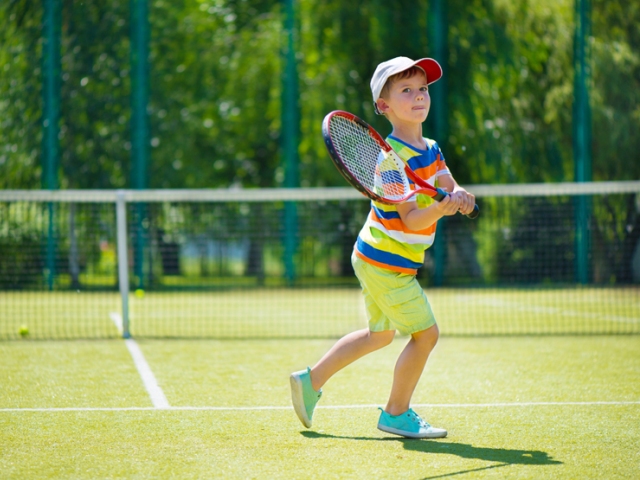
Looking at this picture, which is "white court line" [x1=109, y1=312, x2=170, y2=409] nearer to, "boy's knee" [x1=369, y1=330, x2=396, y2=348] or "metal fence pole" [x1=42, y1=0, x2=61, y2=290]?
"boy's knee" [x1=369, y1=330, x2=396, y2=348]

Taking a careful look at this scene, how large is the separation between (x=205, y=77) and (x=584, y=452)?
14.3m

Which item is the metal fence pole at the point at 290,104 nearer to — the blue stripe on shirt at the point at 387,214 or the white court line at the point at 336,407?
the white court line at the point at 336,407

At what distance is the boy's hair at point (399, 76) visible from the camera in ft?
14.7

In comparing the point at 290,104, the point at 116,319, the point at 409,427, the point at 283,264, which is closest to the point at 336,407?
the point at 409,427

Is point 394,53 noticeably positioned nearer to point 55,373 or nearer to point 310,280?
point 310,280

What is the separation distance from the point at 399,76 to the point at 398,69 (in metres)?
0.10

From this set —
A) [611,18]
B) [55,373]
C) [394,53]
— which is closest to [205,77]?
[394,53]

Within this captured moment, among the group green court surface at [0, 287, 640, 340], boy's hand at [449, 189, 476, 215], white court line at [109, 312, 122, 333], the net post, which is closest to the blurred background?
green court surface at [0, 287, 640, 340]

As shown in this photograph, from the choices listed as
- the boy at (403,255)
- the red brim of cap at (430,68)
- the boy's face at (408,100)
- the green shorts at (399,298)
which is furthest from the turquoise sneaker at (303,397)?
the red brim of cap at (430,68)

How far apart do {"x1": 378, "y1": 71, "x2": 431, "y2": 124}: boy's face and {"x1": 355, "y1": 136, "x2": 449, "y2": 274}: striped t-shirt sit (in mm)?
125

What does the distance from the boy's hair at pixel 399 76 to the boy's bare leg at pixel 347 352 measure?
1.21 meters

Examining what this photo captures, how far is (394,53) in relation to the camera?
1686 cm

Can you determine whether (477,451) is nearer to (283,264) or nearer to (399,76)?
(399,76)

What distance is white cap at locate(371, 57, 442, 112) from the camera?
440cm
